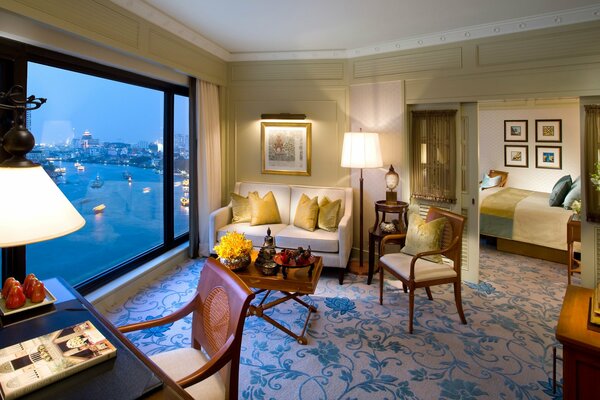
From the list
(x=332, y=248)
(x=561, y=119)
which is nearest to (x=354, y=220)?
(x=332, y=248)

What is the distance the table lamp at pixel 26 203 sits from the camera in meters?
1.07

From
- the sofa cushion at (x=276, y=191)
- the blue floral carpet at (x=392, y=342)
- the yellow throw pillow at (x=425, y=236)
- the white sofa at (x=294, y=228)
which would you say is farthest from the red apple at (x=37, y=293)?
the sofa cushion at (x=276, y=191)

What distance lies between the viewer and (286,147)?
4.94m

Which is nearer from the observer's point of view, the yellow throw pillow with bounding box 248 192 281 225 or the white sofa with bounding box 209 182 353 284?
the white sofa with bounding box 209 182 353 284

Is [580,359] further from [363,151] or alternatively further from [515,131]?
[515,131]

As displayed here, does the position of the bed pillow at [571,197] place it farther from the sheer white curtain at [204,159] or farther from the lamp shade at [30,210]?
the lamp shade at [30,210]

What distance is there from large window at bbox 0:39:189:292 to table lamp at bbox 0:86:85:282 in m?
1.96

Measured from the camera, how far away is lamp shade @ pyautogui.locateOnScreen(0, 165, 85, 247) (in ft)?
3.50

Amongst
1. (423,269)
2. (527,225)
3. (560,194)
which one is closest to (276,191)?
(423,269)

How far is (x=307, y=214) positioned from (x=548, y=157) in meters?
5.46

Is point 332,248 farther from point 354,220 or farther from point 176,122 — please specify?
point 176,122

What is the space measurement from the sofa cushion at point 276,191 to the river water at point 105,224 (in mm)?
882

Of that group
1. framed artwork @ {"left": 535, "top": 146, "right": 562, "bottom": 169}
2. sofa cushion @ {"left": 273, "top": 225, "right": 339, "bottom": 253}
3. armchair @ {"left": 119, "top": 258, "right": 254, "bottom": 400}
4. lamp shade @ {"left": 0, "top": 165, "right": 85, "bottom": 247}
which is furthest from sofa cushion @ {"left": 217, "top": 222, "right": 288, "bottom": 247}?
framed artwork @ {"left": 535, "top": 146, "right": 562, "bottom": 169}

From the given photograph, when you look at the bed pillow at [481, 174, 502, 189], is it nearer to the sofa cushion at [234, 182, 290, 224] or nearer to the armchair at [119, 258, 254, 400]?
the sofa cushion at [234, 182, 290, 224]
